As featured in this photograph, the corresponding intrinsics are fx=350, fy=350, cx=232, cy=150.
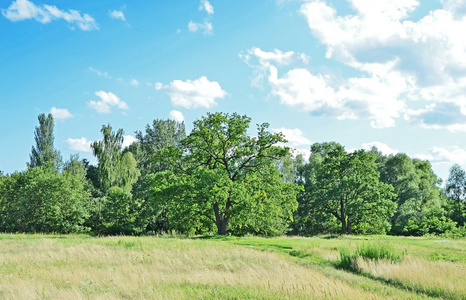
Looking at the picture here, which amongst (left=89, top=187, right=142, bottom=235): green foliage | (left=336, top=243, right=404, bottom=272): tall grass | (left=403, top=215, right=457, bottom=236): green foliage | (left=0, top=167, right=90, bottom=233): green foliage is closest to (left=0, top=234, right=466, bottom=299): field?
(left=336, top=243, right=404, bottom=272): tall grass

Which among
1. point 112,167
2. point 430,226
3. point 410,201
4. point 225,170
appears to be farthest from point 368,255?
point 112,167

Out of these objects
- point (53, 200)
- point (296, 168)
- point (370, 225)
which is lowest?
point (370, 225)

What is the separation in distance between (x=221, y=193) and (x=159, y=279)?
688 inches

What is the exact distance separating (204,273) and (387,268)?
705 centimetres

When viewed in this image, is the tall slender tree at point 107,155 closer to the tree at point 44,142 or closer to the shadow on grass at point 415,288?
the tree at point 44,142

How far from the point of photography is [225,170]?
1223 inches

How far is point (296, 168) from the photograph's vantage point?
84.8m

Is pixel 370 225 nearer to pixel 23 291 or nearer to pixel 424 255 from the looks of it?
pixel 424 255

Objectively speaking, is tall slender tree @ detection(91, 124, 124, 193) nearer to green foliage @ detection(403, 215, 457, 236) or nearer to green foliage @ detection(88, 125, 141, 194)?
green foliage @ detection(88, 125, 141, 194)

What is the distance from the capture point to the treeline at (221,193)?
31.9 m

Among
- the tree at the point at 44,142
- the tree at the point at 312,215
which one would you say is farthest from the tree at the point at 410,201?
the tree at the point at 44,142

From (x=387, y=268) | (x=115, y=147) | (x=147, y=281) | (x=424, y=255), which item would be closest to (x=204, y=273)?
(x=147, y=281)

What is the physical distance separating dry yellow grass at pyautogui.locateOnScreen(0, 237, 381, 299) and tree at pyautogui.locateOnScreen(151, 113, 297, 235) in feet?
46.9

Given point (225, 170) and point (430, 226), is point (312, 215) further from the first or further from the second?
point (225, 170)
